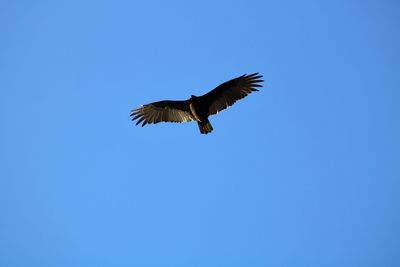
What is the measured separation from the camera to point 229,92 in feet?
58.5

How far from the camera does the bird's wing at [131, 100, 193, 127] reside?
18250 millimetres

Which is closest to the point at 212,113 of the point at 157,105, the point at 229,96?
the point at 229,96

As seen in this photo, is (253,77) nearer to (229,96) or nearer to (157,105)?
(229,96)

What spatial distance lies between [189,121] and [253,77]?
8.92 ft

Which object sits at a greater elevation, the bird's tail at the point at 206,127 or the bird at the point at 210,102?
the bird at the point at 210,102

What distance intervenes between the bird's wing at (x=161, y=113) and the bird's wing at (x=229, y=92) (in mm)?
1013

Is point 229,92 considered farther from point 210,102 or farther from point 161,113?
point 161,113

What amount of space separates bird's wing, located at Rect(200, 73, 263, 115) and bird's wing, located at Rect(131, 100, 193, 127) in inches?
39.9

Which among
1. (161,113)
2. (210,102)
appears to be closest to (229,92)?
(210,102)

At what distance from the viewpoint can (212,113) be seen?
17.6 meters

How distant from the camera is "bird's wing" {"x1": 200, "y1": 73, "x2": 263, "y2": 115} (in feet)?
57.9

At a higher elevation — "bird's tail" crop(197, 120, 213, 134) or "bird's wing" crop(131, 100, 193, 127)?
"bird's wing" crop(131, 100, 193, 127)

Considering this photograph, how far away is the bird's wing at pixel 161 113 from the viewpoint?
1825 cm

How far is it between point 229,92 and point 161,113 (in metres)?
2.61
